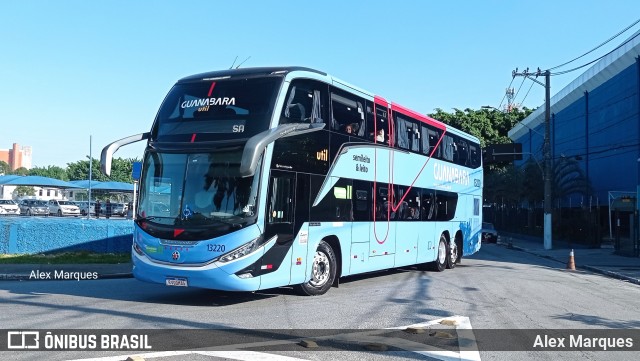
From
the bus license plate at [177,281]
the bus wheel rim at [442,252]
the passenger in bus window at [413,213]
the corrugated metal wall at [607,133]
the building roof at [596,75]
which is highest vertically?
the building roof at [596,75]

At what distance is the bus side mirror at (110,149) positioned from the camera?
11.8 m

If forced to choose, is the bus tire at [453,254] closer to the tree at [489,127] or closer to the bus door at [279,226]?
the bus door at [279,226]

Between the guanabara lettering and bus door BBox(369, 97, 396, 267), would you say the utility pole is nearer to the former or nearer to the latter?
bus door BBox(369, 97, 396, 267)

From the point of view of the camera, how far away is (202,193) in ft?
37.0

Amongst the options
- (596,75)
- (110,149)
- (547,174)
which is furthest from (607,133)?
(110,149)

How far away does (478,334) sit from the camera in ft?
30.5

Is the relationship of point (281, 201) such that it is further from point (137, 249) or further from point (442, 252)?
point (442, 252)

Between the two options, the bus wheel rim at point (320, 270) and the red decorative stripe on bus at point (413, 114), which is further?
the red decorative stripe on bus at point (413, 114)

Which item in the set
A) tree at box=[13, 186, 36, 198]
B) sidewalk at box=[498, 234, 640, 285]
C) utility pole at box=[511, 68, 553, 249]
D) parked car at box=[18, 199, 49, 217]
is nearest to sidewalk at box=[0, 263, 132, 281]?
sidewalk at box=[498, 234, 640, 285]

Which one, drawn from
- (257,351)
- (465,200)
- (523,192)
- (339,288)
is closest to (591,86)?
(523,192)

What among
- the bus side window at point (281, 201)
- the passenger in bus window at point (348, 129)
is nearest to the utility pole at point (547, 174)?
the passenger in bus window at point (348, 129)

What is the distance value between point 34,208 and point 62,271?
39.5 m

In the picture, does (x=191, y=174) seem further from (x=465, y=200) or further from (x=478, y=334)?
(x=465, y=200)

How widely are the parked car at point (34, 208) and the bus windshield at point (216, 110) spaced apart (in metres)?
43.9
